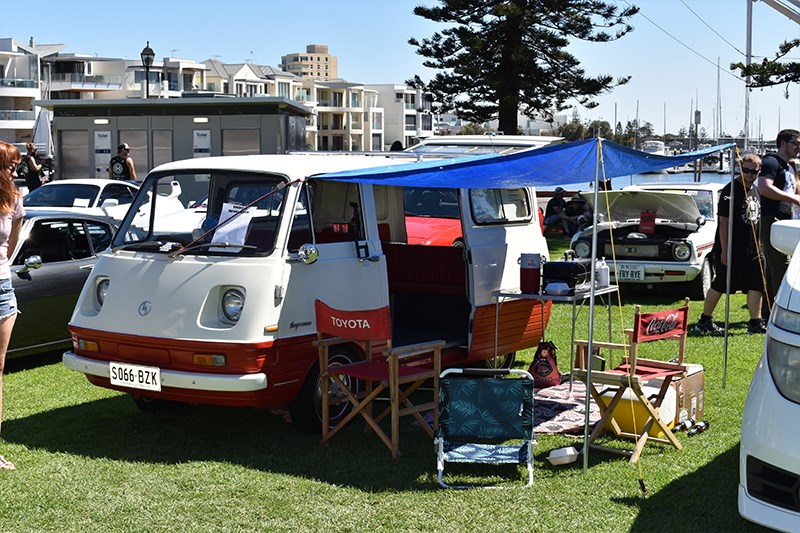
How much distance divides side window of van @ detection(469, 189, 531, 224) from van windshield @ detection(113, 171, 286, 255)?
2.12 metres

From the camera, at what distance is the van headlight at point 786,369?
4.78m

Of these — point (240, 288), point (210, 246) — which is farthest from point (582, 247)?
point (240, 288)

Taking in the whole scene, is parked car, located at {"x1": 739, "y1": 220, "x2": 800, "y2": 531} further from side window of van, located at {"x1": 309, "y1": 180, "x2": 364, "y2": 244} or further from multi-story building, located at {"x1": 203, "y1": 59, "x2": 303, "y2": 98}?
multi-story building, located at {"x1": 203, "y1": 59, "x2": 303, "y2": 98}

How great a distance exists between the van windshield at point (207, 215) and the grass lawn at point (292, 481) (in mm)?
1359

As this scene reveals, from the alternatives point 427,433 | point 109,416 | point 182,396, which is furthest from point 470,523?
point 109,416

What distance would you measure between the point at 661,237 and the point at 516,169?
7.21 metres

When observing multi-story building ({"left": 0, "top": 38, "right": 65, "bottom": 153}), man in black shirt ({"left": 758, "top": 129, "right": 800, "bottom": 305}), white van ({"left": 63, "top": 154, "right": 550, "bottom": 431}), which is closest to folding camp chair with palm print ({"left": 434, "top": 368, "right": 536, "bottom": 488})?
white van ({"left": 63, "top": 154, "right": 550, "bottom": 431})

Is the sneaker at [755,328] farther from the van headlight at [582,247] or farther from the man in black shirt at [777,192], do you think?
the van headlight at [582,247]

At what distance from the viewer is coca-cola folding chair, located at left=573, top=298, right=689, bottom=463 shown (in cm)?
680

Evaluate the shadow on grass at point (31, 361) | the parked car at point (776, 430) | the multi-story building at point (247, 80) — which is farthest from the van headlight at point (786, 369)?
the multi-story building at point (247, 80)

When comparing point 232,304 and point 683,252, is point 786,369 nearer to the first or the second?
point 232,304

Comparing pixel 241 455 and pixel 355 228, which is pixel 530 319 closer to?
pixel 355 228

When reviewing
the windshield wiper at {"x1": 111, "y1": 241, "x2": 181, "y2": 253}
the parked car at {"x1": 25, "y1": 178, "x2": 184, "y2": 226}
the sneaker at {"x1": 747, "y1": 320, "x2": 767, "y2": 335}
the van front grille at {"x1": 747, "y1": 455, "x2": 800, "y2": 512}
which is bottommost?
the sneaker at {"x1": 747, "y1": 320, "x2": 767, "y2": 335}

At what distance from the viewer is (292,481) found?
253 inches
